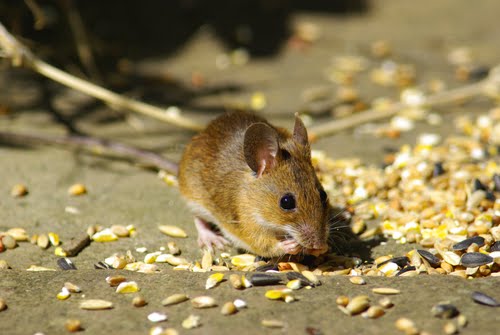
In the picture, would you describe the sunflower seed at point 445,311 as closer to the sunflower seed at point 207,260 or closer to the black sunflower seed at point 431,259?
the black sunflower seed at point 431,259

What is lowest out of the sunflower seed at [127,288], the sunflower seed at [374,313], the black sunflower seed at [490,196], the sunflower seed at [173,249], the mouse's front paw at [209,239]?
the sunflower seed at [374,313]

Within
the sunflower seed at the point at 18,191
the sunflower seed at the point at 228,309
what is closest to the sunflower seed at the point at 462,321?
the sunflower seed at the point at 228,309

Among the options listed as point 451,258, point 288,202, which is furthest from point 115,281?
point 451,258

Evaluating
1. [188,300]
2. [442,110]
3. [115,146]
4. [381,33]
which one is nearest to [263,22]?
[381,33]

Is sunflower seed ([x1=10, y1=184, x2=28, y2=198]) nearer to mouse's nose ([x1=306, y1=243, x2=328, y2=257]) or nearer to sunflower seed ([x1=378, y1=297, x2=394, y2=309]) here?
mouse's nose ([x1=306, y1=243, x2=328, y2=257])

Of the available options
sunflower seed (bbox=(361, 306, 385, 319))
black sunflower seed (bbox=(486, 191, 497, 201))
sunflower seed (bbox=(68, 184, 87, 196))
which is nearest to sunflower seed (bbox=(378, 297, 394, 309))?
sunflower seed (bbox=(361, 306, 385, 319))

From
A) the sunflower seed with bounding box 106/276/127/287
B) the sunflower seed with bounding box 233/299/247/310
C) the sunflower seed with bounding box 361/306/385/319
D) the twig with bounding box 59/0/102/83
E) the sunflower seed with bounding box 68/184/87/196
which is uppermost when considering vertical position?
the twig with bounding box 59/0/102/83
